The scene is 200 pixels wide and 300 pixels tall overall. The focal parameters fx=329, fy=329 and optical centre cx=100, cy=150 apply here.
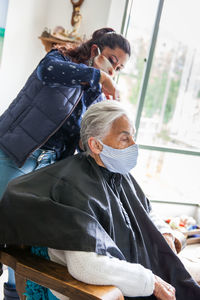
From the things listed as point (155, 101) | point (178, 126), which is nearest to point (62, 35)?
point (155, 101)

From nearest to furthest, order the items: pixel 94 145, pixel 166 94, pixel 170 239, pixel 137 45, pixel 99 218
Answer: pixel 99 218
pixel 94 145
pixel 170 239
pixel 137 45
pixel 166 94

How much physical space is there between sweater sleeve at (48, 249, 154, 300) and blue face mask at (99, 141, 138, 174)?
17.0 inches

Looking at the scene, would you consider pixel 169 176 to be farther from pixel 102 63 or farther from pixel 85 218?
pixel 85 218

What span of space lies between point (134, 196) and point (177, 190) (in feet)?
8.46

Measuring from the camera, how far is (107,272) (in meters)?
1.23

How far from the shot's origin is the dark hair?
1.68 m

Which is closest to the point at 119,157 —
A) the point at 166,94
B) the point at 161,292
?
the point at 161,292

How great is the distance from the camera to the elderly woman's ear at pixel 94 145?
1.52m

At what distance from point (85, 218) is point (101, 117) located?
0.47m

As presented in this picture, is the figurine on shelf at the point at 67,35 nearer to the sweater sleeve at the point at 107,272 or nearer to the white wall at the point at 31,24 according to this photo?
the white wall at the point at 31,24

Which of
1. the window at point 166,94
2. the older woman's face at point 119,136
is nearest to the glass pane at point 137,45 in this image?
the window at point 166,94

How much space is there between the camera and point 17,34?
328 cm

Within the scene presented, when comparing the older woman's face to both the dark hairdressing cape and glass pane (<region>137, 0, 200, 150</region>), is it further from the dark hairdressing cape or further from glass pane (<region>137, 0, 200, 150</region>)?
glass pane (<region>137, 0, 200, 150</region>)

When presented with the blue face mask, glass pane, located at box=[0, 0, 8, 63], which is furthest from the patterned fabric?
glass pane, located at box=[0, 0, 8, 63]
